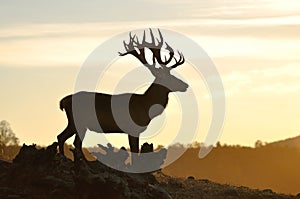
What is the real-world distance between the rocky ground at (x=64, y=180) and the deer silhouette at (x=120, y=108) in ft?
4.00

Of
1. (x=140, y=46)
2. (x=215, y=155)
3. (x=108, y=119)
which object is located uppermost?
(x=215, y=155)

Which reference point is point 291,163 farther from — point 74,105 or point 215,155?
point 74,105

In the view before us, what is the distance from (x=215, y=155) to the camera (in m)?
110

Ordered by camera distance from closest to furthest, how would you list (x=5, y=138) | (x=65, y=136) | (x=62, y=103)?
(x=62, y=103) < (x=65, y=136) < (x=5, y=138)

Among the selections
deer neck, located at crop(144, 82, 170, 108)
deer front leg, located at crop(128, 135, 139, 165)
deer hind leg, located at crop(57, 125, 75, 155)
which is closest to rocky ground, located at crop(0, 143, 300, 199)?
deer front leg, located at crop(128, 135, 139, 165)

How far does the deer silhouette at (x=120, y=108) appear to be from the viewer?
22.7 metres

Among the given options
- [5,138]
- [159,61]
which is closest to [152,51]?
[159,61]

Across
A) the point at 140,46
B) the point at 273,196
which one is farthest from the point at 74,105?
the point at 273,196

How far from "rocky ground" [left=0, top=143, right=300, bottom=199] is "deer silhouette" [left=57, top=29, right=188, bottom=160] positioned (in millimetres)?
1220

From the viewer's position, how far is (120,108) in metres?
22.9

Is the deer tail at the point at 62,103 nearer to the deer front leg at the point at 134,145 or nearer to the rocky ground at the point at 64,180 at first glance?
the rocky ground at the point at 64,180

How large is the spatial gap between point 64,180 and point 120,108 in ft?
9.86

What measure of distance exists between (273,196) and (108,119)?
477cm

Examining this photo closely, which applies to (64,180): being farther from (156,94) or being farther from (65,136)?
(156,94)
